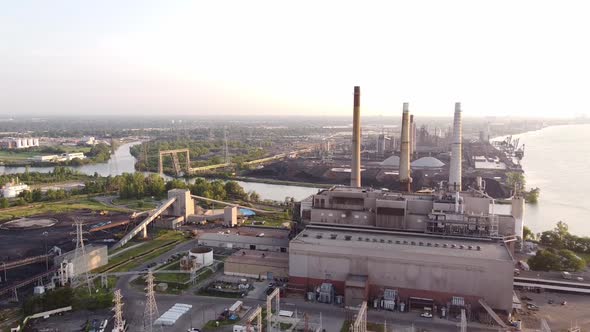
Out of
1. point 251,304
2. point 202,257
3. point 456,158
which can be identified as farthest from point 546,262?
point 202,257

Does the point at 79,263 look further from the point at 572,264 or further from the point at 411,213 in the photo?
the point at 572,264

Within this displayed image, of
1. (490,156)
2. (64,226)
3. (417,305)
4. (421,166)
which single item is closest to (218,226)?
(64,226)

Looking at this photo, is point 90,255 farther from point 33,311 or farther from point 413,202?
point 413,202

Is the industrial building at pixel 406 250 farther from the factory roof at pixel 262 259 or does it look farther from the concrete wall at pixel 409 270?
the factory roof at pixel 262 259

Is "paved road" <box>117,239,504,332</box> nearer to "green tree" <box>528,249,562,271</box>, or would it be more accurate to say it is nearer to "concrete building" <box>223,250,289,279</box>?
"concrete building" <box>223,250,289,279</box>

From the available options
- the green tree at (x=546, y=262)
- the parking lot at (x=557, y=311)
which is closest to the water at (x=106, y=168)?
the green tree at (x=546, y=262)

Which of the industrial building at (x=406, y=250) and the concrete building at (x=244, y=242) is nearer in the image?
the industrial building at (x=406, y=250)

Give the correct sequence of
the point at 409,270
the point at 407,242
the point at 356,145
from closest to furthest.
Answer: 1. the point at 409,270
2. the point at 407,242
3. the point at 356,145
